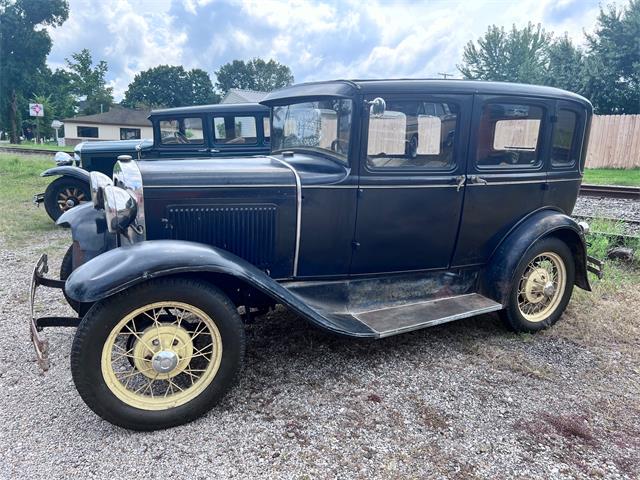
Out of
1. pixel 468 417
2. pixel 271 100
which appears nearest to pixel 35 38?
pixel 271 100

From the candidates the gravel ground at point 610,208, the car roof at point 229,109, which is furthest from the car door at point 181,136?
the gravel ground at point 610,208

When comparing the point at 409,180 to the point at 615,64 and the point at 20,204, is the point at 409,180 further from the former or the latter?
the point at 615,64

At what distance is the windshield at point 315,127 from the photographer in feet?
10.5

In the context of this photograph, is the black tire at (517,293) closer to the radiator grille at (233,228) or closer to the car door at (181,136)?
the radiator grille at (233,228)

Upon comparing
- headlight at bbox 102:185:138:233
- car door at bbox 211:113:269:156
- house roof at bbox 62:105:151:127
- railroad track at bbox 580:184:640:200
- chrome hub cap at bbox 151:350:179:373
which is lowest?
chrome hub cap at bbox 151:350:179:373

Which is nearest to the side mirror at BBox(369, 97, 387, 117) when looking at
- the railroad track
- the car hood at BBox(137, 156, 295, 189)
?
the car hood at BBox(137, 156, 295, 189)

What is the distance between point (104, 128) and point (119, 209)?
150 feet

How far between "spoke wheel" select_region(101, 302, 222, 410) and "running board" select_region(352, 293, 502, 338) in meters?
1.07

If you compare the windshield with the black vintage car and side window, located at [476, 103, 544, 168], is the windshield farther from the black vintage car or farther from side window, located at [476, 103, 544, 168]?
the black vintage car

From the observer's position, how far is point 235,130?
8.27m

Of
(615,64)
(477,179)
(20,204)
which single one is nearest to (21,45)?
(20,204)

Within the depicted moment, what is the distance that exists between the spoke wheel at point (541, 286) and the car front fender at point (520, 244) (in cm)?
19

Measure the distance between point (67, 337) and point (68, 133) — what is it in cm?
4493

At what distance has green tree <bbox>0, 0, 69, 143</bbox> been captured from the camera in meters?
37.2
